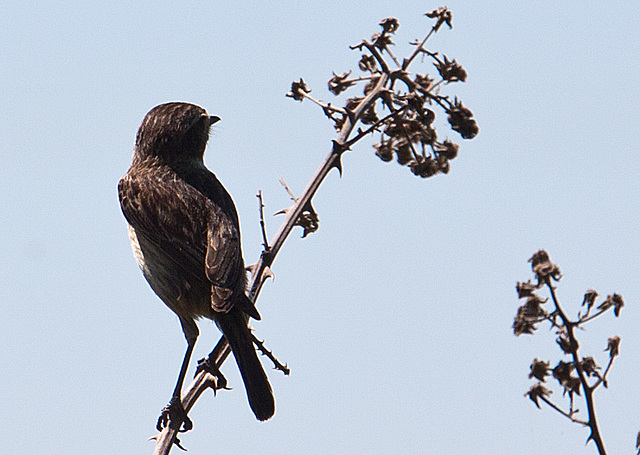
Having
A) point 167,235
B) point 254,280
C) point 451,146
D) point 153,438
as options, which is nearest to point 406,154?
point 451,146

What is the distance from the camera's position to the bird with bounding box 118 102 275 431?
4512 millimetres

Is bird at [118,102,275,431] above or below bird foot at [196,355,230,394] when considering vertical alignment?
above

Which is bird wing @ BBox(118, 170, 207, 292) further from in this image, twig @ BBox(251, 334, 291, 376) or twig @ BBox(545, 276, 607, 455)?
twig @ BBox(545, 276, 607, 455)

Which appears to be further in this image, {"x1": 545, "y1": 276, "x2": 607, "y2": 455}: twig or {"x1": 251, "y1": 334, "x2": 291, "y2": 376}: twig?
{"x1": 251, "y1": 334, "x2": 291, "y2": 376}: twig

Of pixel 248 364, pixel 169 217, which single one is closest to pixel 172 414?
pixel 248 364

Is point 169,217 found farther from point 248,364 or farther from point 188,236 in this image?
point 248,364

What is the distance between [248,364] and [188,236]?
962 mm

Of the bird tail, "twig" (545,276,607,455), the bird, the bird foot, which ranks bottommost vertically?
"twig" (545,276,607,455)

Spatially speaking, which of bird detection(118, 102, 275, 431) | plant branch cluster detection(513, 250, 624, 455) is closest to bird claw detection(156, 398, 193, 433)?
bird detection(118, 102, 275, 431)

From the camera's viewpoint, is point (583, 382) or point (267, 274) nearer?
point (583, 382)

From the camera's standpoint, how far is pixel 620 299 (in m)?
2.68

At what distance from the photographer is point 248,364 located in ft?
14.5

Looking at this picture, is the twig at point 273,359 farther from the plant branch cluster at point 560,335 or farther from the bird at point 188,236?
the plant branch cluster at point 560,335

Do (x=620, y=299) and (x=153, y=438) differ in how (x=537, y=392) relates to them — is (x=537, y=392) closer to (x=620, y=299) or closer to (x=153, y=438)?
(x=620, y=299)
